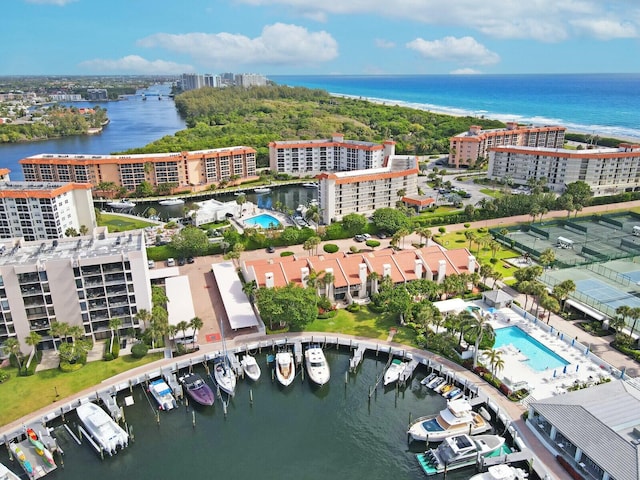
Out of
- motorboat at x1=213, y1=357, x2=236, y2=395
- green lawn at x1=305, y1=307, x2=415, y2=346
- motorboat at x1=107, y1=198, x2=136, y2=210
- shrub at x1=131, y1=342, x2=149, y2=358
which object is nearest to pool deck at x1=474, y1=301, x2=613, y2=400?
green lawn at x1=305, y1=307, x2=415, y2=346

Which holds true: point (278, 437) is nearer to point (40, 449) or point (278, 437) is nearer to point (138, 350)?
point (138, 350)

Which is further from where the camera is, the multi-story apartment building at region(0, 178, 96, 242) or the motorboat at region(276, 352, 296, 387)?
the multi-story apartment building at region(0, 178, 96, 242)

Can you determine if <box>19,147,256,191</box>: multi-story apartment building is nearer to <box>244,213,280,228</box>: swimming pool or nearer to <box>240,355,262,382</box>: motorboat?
<box>244,213,280,228</box>: swimming pool

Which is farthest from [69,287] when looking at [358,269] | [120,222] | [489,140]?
[489,140]

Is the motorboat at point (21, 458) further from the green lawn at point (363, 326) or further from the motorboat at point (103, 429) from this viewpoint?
the green lawn at point (363, 326)

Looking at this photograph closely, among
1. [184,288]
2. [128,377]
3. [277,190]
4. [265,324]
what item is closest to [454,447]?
[265,324]
